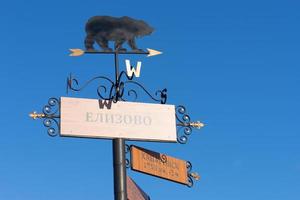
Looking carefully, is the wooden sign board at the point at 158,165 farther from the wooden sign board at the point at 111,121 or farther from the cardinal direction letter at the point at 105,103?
the cardinal direction letter at the point at 105,103

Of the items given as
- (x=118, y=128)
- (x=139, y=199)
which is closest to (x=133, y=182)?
(x=139, y=199)

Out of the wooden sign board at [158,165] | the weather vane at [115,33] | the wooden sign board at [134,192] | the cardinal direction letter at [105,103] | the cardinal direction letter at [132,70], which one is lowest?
the wooden sign board at [134,192]

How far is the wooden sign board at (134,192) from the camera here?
22.8ft

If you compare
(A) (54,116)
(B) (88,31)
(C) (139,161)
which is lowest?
(C) (139,161)

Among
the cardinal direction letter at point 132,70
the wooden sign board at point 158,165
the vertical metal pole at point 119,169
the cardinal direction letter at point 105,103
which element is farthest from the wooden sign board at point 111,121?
the cardinal direction letter at point 132,70

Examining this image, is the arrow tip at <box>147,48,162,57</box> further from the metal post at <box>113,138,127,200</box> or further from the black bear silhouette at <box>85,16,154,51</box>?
the metal post at <box>113,138,127,200</box>

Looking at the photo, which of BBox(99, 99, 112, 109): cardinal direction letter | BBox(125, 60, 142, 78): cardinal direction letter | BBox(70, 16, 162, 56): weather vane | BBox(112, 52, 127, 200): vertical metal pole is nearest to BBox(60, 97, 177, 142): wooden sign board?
BBox(99, 99, 112, 109): cardinal direction letter

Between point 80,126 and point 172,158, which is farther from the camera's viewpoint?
point 172,158

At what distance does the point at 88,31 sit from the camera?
7359mm

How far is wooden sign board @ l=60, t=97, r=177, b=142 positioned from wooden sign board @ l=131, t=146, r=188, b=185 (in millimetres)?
230

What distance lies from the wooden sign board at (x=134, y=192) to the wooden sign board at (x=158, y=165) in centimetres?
18

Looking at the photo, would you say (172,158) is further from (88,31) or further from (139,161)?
(88,31)

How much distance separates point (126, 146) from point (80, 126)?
658mm

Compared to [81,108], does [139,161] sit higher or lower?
lower
